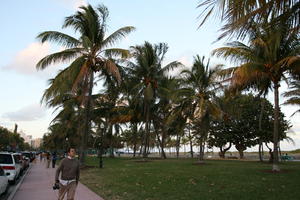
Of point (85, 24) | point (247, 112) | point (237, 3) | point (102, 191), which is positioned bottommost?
point (102, 191)

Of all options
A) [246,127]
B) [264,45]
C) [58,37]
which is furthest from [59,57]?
[246,127]

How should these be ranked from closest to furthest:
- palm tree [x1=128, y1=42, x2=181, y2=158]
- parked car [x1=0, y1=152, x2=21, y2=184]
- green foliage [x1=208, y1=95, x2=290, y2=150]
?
parked car [x1=0, y1=152, x2=21, y2=184]
palm tree [x1=128, y1=42, x2=181, y2=158]
green foliage [x1=208, y1=95, x2=290, y2=150]

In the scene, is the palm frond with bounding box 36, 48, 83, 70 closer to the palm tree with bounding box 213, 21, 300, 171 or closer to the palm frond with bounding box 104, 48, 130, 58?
the palm frond with bounding box 104, 48, 130, 58

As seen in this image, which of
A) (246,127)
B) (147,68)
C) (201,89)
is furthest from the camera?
(246,127)

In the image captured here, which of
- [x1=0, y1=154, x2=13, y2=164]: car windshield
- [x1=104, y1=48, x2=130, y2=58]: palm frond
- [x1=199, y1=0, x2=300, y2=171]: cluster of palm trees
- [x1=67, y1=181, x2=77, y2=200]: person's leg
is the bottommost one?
[x1=67, y1=181, x2=77, y2=200]: person's leg

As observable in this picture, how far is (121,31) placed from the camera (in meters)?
23.4

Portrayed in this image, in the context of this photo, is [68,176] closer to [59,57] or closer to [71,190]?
[71,190]

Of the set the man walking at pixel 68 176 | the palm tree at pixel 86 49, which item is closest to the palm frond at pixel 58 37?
the palm tree at pixel 86 49

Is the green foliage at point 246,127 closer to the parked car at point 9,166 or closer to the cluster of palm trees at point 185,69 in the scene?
the cluster of palm trees at point 185,69

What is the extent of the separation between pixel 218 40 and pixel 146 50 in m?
26.8

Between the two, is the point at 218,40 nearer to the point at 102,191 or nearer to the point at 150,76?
the point at 102,191

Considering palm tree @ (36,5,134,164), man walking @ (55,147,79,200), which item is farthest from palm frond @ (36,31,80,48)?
man walking @ (55,147,79,200)

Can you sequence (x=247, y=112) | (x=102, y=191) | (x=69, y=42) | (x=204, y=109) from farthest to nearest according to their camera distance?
(x=247, y=112) → (x=204, y=109) → (x=69, y=42) → (x=102, y=191)

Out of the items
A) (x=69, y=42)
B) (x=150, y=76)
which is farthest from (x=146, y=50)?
(x=69, y=42)
